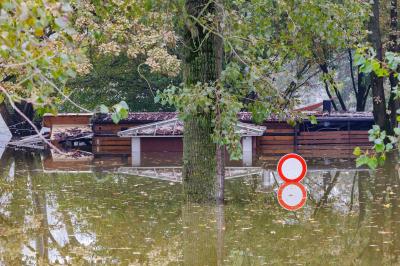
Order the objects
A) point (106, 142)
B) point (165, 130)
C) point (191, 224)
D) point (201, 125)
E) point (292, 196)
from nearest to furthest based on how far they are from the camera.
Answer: point (191, 224) < point (201, 125) < point (292, 196) < point (165, 130) < point (106, 142)

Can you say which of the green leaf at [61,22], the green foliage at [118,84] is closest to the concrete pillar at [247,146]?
the green foliage at [118,84]

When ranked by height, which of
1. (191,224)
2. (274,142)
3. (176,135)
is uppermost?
(176,135)

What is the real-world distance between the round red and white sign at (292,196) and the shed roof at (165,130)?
9408 millimetres

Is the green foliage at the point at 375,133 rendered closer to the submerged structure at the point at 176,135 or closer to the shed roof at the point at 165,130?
the submerged structure at the point at 176,135

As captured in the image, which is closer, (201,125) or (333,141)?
(201,125)

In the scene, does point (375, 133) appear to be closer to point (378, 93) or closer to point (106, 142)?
point (378, 93)

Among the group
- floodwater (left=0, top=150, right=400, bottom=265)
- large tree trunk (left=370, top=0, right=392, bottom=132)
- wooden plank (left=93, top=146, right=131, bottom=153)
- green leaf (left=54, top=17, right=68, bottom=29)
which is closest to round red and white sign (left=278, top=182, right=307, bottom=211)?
floodwater (left=0, top=150, right=400, bottom=265)

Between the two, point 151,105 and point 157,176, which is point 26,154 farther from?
point 157,176

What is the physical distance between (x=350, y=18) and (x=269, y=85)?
2.02 metres

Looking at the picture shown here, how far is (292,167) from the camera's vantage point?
1255 centimetres

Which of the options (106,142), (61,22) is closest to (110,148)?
(106,142)

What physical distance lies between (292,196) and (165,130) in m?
13.2

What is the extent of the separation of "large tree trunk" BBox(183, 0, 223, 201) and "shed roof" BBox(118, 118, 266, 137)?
13563 mm

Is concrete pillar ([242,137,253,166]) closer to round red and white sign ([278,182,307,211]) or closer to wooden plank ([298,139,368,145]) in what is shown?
wooden plank ([298,139,368,145])
